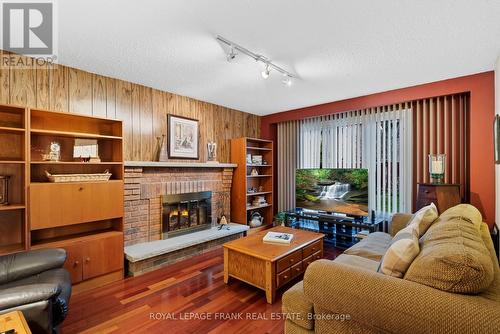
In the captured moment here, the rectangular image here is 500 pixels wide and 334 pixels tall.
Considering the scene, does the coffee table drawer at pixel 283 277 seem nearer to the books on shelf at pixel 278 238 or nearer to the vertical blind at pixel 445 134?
the books on shelf at pixel 278 238

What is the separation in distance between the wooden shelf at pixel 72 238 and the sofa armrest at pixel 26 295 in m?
1.02

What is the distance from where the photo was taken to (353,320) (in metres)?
1.30

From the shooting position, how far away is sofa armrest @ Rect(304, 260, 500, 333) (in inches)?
39.7

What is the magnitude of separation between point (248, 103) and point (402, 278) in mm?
3513

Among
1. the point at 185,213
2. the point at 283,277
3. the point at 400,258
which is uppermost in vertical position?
the point at 400,258

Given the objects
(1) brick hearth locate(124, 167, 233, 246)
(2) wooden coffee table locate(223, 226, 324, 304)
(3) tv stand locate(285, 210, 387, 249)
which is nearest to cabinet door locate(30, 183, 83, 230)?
(1) brick hearth locate(124, 167, 233, 246)

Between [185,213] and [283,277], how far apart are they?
193 centimetres

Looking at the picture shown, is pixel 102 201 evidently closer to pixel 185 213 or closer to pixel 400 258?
pixel 185 213

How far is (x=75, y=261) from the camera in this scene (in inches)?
94.9

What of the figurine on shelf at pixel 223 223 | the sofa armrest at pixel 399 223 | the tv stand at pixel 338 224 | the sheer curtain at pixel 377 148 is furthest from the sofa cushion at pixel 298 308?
the sheer curtain at pixel 377 148

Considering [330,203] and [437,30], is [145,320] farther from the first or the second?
[437,30]

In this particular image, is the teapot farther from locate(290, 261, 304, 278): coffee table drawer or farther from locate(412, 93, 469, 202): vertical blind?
locate(412, 93, 469, 202): vertical blind

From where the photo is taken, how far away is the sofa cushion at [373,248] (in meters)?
2.25

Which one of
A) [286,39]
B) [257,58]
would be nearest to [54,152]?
[257,58]
